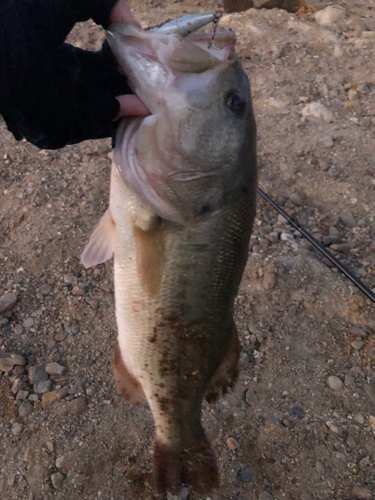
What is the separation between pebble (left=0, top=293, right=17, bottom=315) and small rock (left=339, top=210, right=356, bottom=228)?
288 centimetres

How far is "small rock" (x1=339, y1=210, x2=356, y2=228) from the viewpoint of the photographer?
3820mm

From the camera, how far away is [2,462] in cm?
254

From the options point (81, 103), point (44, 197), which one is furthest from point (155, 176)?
point (44, 197)

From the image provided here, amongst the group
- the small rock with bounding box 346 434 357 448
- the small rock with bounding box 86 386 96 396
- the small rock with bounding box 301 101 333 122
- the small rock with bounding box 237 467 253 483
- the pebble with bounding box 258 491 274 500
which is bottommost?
the pebble with bounding box 258 491 274 500

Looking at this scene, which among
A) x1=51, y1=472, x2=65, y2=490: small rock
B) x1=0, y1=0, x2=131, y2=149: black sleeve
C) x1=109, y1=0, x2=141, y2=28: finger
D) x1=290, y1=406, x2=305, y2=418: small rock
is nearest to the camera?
x1=0, y1=0, x2=131, y2=149: black sleeve

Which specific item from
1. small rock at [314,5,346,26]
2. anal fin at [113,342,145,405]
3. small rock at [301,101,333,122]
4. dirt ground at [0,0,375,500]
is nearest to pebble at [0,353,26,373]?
dirt ground at [0,0,375,500]

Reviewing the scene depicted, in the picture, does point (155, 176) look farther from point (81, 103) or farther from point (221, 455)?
point (221, 455)

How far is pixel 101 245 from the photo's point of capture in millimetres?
1878

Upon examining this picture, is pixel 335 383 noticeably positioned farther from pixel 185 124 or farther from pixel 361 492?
pixel 185 124

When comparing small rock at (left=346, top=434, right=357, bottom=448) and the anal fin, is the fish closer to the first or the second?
the anal fin

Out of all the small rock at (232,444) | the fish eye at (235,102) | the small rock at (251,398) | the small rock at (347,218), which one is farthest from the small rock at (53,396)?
the small rock at (347,218)

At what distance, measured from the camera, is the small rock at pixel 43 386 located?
2.79 metres

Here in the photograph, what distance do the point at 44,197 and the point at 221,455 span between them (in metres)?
2.69

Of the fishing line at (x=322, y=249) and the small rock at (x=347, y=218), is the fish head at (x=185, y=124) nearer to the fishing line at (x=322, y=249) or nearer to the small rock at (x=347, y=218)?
the fishing line at (x=322, y=249)
